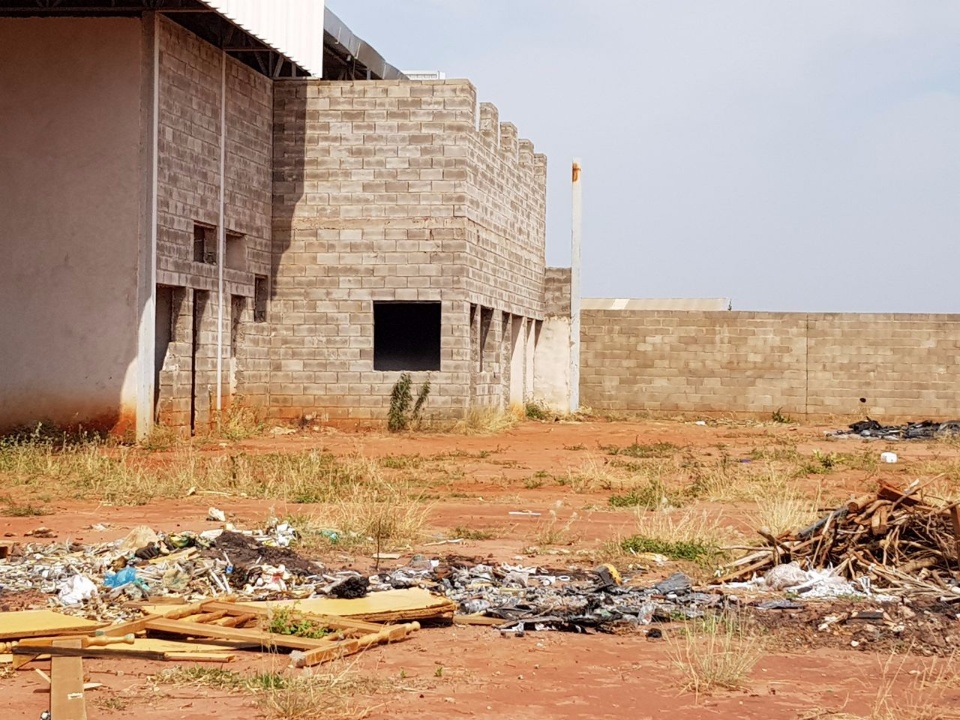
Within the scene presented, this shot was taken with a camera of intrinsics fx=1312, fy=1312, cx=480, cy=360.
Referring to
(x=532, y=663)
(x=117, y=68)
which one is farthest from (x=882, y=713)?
(x=117, y=68)

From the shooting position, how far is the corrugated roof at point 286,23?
20.0 meters

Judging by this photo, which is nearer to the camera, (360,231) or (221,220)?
(221,220)

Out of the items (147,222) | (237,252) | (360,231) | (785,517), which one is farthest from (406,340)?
(785,517)

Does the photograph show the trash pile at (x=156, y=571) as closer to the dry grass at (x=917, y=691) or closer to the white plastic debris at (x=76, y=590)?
the white plastic debris at (x=76, y=590)

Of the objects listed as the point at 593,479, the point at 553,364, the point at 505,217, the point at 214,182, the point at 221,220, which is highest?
the point at 505,217

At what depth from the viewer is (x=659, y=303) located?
57.1 metres

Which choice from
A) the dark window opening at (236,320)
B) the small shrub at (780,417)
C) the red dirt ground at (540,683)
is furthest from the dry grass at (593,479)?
the small shrub at (780,417)

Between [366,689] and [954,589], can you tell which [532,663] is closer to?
[366,689]

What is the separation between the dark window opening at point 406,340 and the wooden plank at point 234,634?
22.1 metres

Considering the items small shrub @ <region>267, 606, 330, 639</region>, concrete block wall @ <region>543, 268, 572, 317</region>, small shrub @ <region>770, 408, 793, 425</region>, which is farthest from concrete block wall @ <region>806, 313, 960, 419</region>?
small shrub @ <region>267, 606, 330, 639</region>

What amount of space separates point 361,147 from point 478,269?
337cm

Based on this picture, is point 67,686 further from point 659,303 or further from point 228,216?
point 659,303

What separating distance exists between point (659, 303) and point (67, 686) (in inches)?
2029

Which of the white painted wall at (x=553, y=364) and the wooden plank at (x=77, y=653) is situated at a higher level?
the white painted wall at (x=553, y=364)
